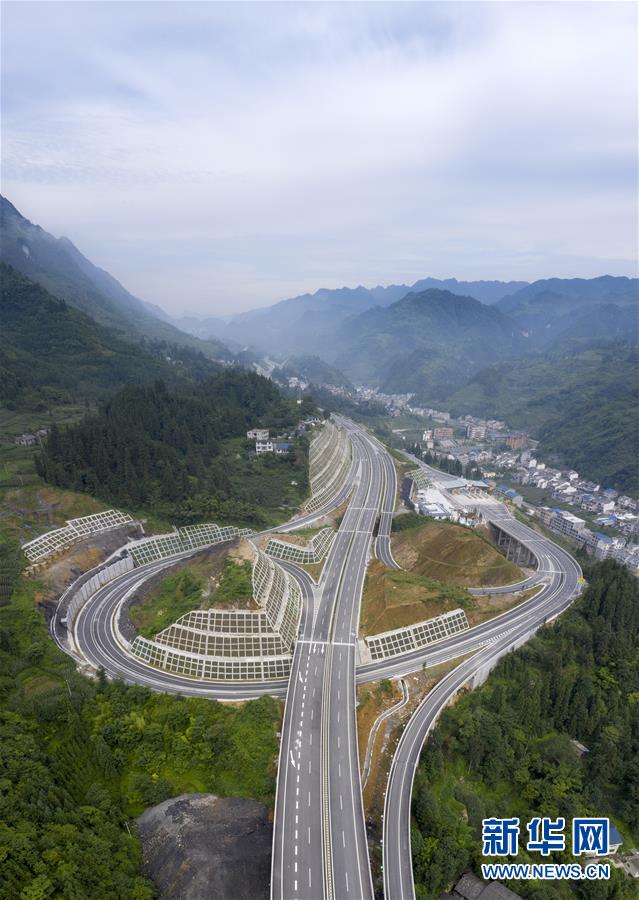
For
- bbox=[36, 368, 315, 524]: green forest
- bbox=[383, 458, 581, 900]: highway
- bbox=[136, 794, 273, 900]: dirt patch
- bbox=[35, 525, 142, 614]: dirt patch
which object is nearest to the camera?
bbox=[136, 794, 273, 900]: dirt patch

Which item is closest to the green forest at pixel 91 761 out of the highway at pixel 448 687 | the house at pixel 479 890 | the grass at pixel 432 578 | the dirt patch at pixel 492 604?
the highway at pixel 448 687

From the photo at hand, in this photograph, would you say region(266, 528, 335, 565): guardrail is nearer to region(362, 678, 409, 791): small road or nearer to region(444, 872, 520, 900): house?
region(362, 678, 409, 791): small road

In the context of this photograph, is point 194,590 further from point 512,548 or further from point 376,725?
point 512,548

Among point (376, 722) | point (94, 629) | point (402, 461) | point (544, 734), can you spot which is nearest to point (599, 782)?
point (544, 734)

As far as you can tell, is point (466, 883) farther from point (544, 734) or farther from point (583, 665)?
point (583, 665)

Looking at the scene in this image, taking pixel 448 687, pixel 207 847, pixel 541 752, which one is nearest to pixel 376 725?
pixel 448 687

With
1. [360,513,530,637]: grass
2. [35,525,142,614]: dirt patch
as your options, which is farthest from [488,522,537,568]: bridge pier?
[35,525,142,614]: dirt patch

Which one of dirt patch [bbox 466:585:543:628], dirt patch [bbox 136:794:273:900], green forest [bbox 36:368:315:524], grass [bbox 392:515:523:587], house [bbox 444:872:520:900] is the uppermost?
green forest [bbox 36:368:315:524]
